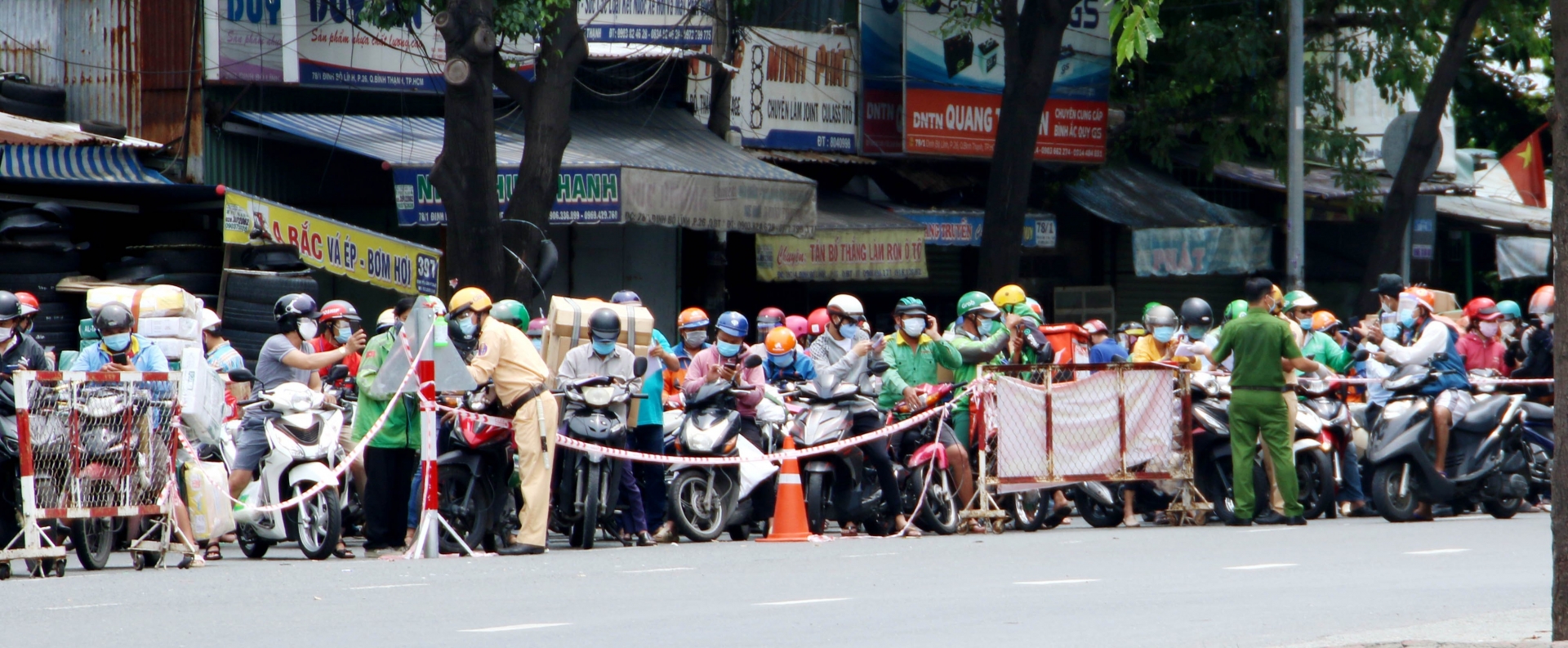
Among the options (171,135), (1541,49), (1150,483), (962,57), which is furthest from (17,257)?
(1541,49)

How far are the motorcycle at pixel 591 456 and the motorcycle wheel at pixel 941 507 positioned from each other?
2171mm

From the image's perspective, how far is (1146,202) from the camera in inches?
977

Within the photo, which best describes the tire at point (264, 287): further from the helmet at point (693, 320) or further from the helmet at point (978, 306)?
the helmet at point (978, 306)

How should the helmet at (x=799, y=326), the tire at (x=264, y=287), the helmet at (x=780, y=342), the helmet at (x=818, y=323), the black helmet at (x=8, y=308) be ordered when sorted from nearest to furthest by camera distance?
the black helmet at (x=8, y=308)
the helmet at (x=780, y=342)
the tire at (x=264, y=287)
the helmet at (x=818, y=323)
the helmet at (x=799, y=326)

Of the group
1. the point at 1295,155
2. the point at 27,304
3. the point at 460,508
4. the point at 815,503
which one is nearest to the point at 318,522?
the point at 460,508

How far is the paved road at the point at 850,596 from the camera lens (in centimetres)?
786

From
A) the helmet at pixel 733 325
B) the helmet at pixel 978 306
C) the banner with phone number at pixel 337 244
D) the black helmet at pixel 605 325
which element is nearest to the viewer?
the black helmet at pixel 605 325

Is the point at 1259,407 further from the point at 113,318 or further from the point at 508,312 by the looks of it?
the point at 113,318

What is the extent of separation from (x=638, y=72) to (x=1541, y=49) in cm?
1195

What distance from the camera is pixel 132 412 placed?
10961 mm

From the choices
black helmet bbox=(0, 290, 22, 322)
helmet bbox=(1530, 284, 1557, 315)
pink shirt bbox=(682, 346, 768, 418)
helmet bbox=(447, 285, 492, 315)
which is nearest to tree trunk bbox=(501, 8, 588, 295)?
pink shirt bbox=(682, 346, 768, 418)

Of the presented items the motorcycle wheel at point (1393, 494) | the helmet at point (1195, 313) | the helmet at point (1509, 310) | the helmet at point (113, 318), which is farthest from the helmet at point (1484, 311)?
the helmet at point (113, 318)

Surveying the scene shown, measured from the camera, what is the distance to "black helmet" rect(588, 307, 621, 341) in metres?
12.3

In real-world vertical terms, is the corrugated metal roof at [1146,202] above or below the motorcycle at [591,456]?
above
